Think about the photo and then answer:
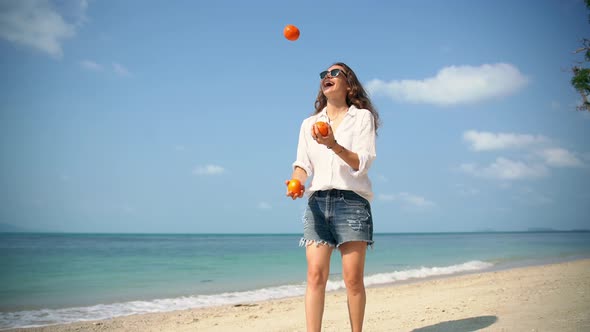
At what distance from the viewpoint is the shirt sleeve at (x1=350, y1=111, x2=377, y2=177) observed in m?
2.93

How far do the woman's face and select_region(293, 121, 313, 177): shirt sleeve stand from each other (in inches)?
12.4

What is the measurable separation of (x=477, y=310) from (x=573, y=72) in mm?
7995

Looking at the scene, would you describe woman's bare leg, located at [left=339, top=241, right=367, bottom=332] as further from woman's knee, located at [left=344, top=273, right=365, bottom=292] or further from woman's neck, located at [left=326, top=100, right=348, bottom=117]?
woman's neck, located at [left=326, top=100, right=348, bottom=117]

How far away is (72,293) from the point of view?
31.5 ft

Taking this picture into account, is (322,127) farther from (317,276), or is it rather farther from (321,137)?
(317,276)

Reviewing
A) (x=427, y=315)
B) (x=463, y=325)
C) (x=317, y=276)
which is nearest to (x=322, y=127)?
(x=317, y=276)

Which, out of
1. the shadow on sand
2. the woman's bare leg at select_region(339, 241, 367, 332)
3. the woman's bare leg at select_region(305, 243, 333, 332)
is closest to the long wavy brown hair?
the woman's bare leg at select_region(339, 241, 367, 332)

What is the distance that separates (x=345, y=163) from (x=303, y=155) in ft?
1.37

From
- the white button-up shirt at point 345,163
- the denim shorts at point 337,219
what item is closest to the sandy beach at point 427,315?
the denim shorts at point 337,219

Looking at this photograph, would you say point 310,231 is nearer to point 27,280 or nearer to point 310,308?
point 310,308

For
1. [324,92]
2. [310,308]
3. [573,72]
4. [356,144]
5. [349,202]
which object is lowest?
[310,308]

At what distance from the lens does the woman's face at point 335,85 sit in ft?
10.5

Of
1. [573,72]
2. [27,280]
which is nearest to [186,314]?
[27,280]

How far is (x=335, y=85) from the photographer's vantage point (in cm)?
318
